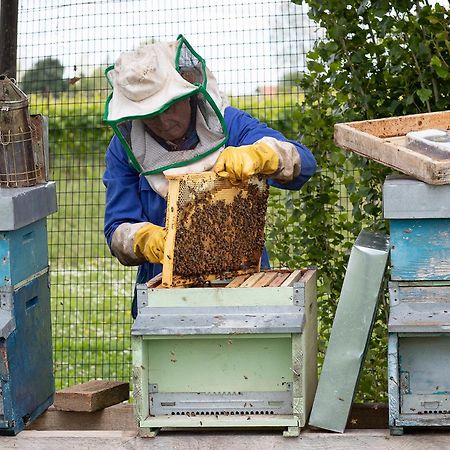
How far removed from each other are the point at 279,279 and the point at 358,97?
1135 millimetres

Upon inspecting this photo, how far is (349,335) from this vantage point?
2.73m

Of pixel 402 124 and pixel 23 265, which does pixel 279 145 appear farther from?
pixel 23 265

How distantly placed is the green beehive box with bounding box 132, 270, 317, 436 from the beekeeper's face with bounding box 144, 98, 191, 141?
0.51m

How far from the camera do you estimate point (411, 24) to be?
11.7ft

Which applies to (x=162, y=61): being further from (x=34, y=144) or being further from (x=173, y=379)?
(x=173, y=379)

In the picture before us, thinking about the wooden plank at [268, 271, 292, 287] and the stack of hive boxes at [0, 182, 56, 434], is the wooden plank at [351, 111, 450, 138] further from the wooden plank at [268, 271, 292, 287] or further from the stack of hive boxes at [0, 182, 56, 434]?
the stack of hive boxes at [0, 182, 56, 434]

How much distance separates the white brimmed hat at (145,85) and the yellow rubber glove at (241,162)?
21cm

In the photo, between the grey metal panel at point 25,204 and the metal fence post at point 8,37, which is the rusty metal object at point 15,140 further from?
the metal fence post at point 8,37

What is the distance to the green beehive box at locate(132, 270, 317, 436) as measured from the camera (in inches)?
105

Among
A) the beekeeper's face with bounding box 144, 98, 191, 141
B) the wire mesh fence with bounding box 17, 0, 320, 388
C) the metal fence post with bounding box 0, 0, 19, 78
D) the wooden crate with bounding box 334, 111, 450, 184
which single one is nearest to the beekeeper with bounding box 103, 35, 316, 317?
the beekeeper's face with bounding box 144, 98, 191, 141

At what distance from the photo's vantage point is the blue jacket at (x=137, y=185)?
10.3ft

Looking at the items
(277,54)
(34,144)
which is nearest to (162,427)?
(34,144)

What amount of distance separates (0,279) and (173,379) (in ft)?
1.81

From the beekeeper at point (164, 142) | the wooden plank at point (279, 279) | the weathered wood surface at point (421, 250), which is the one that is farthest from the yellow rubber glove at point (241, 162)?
the weathered wood surface at point (421, 250)
